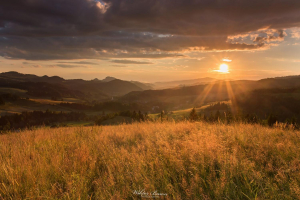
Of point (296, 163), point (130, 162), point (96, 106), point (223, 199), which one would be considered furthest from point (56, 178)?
point (96, 106)

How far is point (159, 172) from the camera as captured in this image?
11.1 ft

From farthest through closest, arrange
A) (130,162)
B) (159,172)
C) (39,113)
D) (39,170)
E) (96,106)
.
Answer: (96,106) < (39,113) < (130,162) < (39,170) < (159,172)

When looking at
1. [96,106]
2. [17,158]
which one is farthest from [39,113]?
[17,158]

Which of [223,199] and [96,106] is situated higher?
[223,199]

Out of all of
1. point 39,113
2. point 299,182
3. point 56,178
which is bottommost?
point 39,113

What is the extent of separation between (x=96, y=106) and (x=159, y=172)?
183 meters

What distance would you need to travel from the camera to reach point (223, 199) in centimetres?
267

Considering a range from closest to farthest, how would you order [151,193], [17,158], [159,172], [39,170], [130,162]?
1. [151,193]
2. [159,172]
3. [39,170]
4. [130,162]
5. [17,158]

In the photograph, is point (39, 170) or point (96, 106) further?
point (96, 106)

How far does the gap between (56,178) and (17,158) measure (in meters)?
1.70

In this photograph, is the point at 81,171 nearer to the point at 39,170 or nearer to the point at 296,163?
the point at 39,170

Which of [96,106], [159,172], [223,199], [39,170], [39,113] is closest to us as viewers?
[223,199]

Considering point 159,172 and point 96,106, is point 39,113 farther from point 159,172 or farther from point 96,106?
point 159,172

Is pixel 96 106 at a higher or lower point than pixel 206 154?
lower
